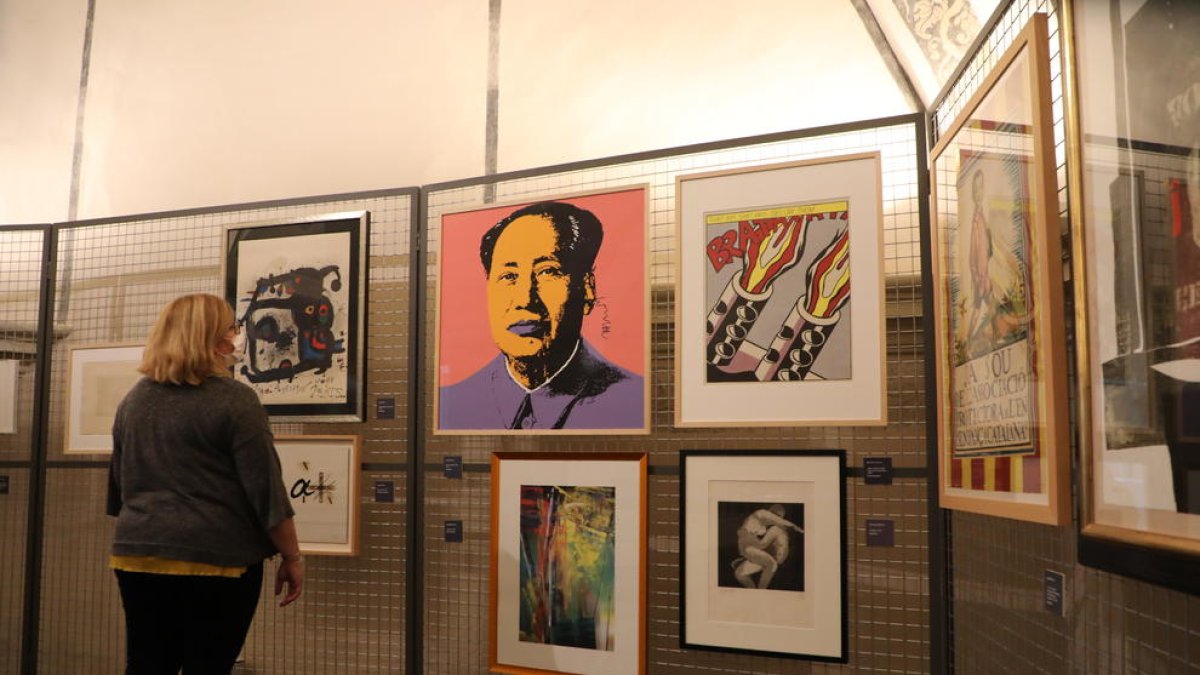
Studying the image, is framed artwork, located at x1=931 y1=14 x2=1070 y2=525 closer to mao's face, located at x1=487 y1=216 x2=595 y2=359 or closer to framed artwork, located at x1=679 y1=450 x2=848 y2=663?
framed artwork, located at x1=679 y1=450 x2=848 y2=663

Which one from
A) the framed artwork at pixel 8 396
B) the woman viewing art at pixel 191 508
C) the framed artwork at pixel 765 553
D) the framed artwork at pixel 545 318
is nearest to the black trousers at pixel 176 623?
the woman viewing art at pixel 191 508

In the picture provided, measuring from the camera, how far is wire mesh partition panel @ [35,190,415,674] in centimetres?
332

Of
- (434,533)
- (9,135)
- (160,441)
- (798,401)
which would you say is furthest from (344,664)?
(9,135)

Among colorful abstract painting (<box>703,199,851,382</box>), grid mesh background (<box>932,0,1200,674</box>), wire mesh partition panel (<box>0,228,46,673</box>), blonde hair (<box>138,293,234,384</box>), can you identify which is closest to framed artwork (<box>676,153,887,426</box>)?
colorful abstract painting (<box>703,199,851,382</box>)

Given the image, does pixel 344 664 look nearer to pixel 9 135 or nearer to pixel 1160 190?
pixel 1160 190

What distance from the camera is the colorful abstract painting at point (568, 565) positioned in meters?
2.93

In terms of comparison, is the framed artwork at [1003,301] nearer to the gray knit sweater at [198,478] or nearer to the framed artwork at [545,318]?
the framed artwork at [545,318]

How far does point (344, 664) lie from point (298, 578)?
31.9 inches

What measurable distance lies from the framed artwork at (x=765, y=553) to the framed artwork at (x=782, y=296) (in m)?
0.15

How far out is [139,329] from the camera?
12.6 feet

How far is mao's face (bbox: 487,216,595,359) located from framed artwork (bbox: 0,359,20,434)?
2311 millimetres

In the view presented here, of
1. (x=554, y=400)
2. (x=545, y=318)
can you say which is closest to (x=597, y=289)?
(x=545, y=318)

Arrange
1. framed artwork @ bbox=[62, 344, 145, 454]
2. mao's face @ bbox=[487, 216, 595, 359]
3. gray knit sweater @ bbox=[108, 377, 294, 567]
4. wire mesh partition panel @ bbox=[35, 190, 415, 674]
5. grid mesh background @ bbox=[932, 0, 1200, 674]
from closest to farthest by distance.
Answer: grid mesh background @ bbox=[932, 0, 1200, 674], gray knit sweater @ bbox=[108, 377, 294, 567], mao's face @ bbox=[487, 216, 595, 359], wire mesh partition panel @ bbox=[35, 190, 415, 674], framed artwork @ bbox=[62, 344, 145, 454]

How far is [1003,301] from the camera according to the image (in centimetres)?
191
